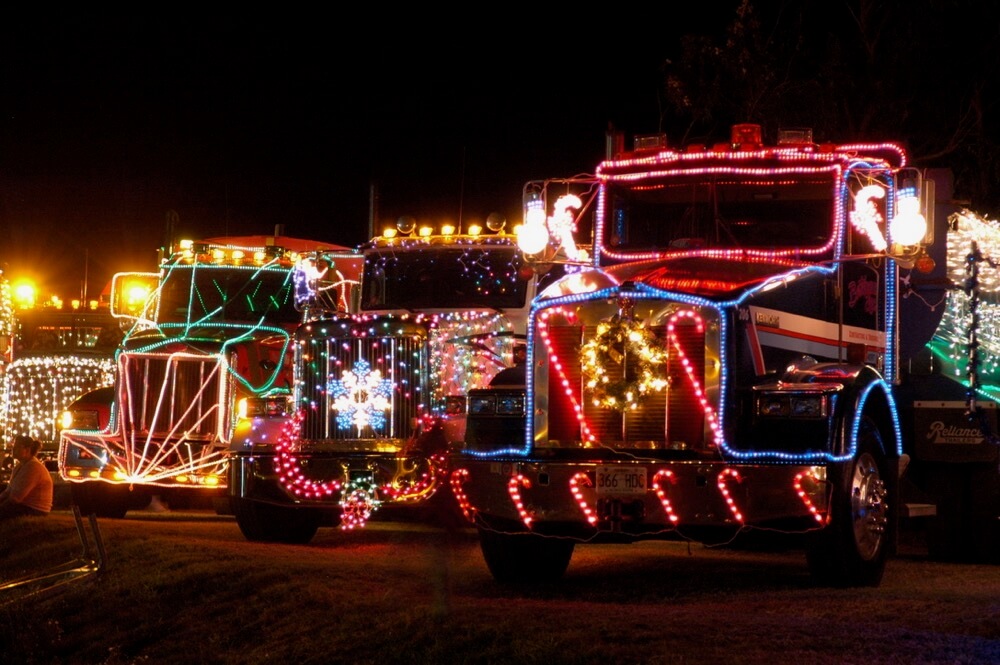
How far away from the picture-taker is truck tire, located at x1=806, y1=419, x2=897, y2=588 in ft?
31.9

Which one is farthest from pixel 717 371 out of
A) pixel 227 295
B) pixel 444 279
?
pixel 227 295

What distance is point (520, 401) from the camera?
10609 millimetres

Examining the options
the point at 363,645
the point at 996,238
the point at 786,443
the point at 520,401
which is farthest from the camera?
the point at 996,238

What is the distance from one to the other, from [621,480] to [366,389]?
14.8ft

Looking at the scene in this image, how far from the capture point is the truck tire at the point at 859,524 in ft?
31.9

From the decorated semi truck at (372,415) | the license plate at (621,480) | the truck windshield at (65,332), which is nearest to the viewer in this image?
the license plate at (621,480)

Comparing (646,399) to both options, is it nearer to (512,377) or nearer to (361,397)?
(512,377)

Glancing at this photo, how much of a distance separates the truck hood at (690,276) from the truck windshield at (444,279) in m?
3.43

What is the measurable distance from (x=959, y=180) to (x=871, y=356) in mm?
15681

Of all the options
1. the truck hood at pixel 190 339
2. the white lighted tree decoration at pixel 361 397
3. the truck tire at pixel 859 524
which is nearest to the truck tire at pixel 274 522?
the white lighted tree decoration at pixel 361 397

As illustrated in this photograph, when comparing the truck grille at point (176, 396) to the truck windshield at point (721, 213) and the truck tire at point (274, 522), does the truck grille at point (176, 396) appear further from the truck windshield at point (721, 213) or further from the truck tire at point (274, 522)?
the truck windshield at point (721, 213)

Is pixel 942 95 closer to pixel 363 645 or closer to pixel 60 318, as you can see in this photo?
pixel 60 318

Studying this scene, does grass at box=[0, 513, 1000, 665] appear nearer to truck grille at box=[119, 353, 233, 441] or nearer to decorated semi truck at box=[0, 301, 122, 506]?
truck grille at box=[119, 353, 233, 441]

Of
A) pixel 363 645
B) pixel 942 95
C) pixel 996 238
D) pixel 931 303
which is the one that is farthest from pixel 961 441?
pixel 942 95
